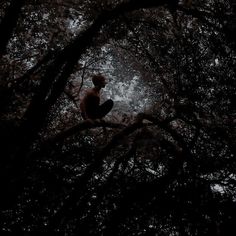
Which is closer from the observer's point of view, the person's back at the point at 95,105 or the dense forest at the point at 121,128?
the dense forest at the point at 121,128

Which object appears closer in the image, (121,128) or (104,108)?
(121,128)

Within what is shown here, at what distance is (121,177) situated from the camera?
721 centimetres

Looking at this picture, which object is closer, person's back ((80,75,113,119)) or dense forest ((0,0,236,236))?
dense forest ((0,0,236,236))

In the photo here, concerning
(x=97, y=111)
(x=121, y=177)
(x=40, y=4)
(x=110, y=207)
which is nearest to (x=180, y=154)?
(x=121, y=177)

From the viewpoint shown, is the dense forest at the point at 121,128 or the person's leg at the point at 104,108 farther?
the person's leg at the point at 104,108

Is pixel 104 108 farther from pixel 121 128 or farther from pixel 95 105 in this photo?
pixel 121 128

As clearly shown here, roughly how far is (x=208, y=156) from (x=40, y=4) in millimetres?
→ 5004

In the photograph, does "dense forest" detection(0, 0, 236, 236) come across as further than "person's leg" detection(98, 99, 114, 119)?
No

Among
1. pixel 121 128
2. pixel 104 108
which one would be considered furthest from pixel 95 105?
pixel 121 128

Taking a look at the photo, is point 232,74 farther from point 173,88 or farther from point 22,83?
point 22,83

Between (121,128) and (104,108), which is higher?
(104,108)

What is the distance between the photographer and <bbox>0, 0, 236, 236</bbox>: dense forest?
5.46m

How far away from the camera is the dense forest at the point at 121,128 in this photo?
546 cm

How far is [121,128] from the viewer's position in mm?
6348
